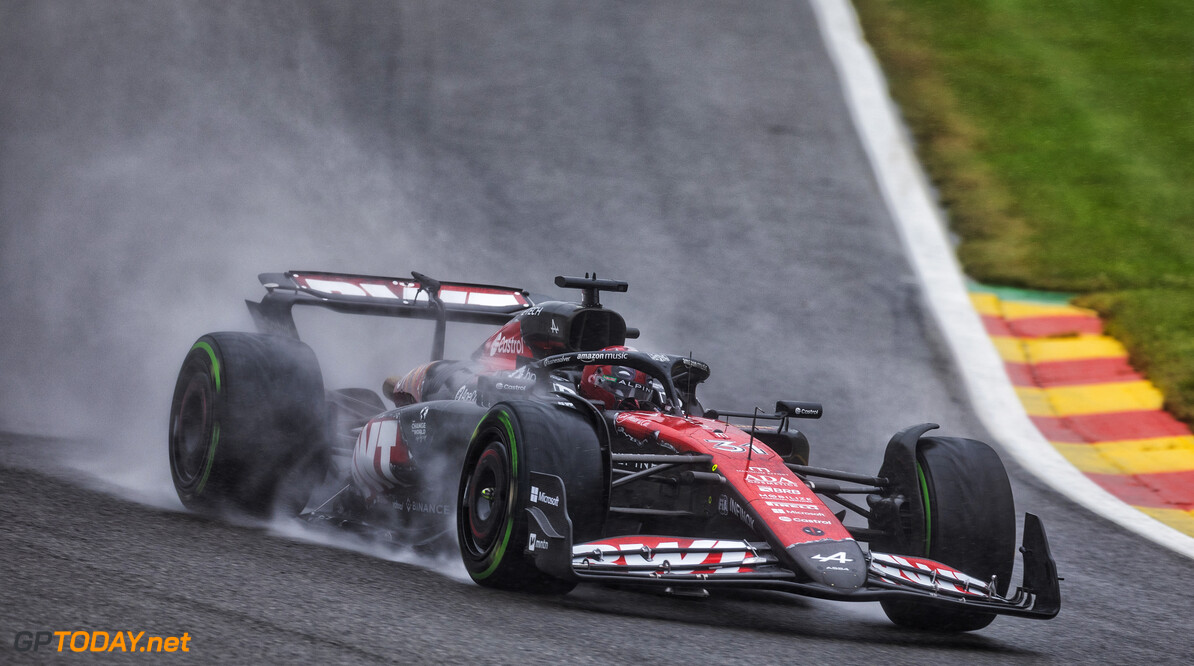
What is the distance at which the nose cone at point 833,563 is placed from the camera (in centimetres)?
407

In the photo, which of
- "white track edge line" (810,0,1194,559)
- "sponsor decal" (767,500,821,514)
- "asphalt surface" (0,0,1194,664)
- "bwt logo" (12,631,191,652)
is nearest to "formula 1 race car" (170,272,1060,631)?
"sponsor decal" (767,500,821,514)

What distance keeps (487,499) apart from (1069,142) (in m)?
10.9

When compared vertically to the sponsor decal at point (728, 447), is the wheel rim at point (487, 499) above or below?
below

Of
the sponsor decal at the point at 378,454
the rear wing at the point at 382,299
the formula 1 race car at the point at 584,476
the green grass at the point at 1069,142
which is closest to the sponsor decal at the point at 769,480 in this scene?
the formula 1 race car at the point at 584,476

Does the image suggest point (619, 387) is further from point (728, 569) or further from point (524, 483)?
point (728, 569)

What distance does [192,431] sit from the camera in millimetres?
6043

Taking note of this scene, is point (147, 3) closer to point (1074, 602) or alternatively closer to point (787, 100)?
point (787, 100)

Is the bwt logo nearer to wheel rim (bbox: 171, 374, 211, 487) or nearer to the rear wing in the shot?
wheel rim (bbox: 171, 374, 211, 487)

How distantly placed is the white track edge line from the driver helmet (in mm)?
3112

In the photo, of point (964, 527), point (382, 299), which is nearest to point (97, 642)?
point (964, 527)

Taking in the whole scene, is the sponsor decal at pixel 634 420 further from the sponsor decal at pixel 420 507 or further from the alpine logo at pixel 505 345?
the alpine logo at pixel 505 345

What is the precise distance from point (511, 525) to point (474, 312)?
2.99 m

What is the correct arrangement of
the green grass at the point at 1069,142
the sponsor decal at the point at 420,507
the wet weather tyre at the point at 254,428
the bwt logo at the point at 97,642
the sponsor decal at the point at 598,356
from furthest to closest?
1. the green grass at the point at 1069,142
2. the wet weather tyre at the point at 254,428
3. the sponsor decal at the point at 420,507
4. the sponsor decal at the point at 598,356
5. the bwt logo at the point at 97,642

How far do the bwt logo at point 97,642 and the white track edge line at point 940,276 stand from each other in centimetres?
521
